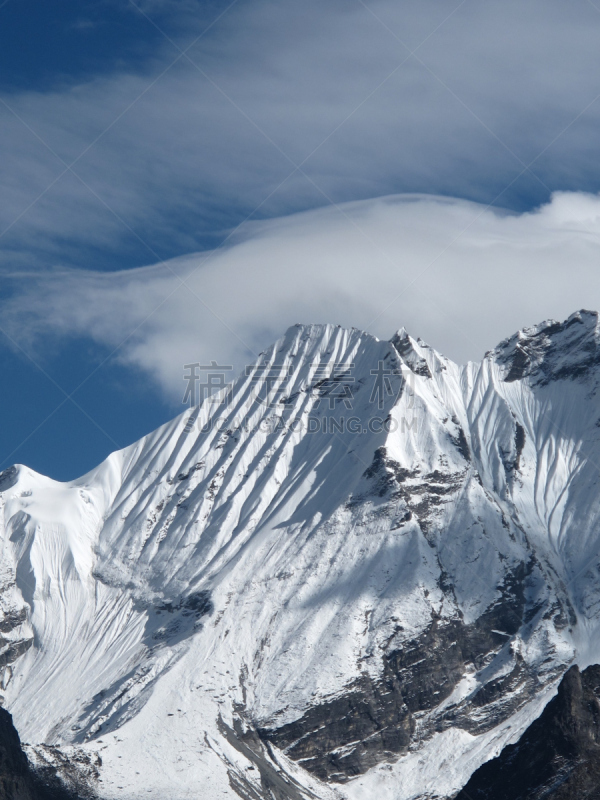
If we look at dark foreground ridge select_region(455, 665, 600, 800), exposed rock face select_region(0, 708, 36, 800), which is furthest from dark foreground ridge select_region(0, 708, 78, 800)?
dark foreground ridge select_region(455, 665, 600, 800)

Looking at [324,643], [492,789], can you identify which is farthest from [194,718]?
[492,789]

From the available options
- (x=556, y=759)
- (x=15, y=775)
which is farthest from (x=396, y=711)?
(x=15, y=775)

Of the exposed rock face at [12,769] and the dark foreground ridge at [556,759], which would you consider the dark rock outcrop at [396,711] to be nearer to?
the dark foreground ridge at [556,759]

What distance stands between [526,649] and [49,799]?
296ft

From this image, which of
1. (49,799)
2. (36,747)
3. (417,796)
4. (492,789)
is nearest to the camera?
(492,789)

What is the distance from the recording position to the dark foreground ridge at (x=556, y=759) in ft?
420

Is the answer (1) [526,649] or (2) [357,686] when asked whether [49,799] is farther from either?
(1) [526,649]

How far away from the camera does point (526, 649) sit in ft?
655

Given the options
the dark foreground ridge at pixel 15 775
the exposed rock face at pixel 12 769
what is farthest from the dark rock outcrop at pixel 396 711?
the exposed rock face at pixel 12 769

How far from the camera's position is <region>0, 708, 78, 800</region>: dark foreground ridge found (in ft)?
431

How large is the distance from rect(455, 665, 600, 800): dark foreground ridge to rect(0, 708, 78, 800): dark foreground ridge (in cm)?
5398

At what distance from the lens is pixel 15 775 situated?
135000 mm

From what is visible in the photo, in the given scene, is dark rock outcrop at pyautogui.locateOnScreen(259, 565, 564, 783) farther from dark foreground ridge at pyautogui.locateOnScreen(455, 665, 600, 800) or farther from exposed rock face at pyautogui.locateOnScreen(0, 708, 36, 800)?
exposed rock face at pyautogui.locateOnScreen(0, 708, 36, 800)

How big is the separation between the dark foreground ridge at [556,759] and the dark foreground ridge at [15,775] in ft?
177
